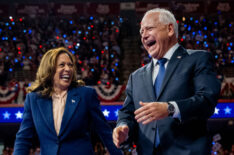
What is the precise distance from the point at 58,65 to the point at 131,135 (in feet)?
3.14

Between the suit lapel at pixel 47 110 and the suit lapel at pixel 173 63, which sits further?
the suit lapel at pixel 47 110

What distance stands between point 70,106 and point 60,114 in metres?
0.09

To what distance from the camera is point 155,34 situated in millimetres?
1577

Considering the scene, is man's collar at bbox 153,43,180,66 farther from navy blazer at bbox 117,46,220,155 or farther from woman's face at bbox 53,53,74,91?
woman's face at bbox 53,53,74,91

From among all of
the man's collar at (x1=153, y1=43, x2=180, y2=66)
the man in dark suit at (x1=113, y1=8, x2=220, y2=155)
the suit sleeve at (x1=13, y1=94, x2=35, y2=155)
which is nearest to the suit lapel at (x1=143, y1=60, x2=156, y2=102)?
the man in dark suit at (x1=113, y1=8, x2=220, y2=155)

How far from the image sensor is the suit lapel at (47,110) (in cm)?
214

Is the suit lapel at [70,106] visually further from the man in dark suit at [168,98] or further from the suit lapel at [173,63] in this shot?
the suit lapel at [173,63]

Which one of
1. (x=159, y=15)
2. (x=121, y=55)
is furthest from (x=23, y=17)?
(x=159, y=15)

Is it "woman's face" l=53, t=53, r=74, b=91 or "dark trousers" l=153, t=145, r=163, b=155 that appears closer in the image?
"dark trousers" l=153, t=145, r=163, b=155

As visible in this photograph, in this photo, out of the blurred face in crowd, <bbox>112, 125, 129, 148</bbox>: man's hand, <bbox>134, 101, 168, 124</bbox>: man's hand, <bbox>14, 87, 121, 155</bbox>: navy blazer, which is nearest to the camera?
<bbox>134, 101, 168, 124</bbox>: man's hand

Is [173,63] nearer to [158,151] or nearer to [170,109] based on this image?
[170,109]

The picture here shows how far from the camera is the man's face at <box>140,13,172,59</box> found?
5.18 ft

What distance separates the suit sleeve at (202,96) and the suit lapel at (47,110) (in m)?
1.11

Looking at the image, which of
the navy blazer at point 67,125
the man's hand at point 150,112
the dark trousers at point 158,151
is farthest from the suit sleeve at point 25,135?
the man's hand at point 150,112
